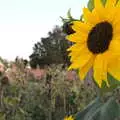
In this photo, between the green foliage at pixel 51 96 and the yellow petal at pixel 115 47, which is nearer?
the yellow petal at pixel 115 47

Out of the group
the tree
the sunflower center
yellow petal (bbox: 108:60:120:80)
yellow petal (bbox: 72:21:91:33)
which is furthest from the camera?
the tree

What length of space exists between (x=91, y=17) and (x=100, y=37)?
11 centimetres

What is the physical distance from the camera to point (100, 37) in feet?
3.96

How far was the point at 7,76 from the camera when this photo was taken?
15.5 ft

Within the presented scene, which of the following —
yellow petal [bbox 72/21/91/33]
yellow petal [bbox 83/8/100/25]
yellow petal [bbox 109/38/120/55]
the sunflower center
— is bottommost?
yellow petal [bbox 109/38/120/55]

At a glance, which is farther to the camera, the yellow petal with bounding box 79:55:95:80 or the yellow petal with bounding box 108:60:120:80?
the yellow petal with bounding box 79:55:95:80

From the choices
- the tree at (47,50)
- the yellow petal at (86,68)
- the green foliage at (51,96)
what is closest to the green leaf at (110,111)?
the yellow petal at (86,68)

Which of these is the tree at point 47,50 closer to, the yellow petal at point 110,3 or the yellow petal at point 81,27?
the yellow petal at point 81,27

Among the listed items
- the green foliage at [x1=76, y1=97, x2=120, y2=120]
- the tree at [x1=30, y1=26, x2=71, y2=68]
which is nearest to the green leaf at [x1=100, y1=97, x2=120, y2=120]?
the green foliage at [x1=76, y1=97, x2=120, y2=120]

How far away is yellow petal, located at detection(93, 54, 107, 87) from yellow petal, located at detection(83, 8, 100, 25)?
0.11 meters

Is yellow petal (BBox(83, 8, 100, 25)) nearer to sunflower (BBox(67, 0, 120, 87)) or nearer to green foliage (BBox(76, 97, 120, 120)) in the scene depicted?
sunflower (BBox(67, 0, 120, 87))

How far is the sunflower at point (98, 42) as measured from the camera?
3.80 ft

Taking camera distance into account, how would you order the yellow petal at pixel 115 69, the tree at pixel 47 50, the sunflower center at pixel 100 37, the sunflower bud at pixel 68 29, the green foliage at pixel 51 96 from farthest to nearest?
the tree at pixel 47 50, the green foliage at pixel 51 96, the sunflower bud at pixel 68 29, the sunflower center at pixel 100 37, the yellow petal at pixel 115 69

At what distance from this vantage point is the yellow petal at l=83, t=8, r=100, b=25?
4.22ft
